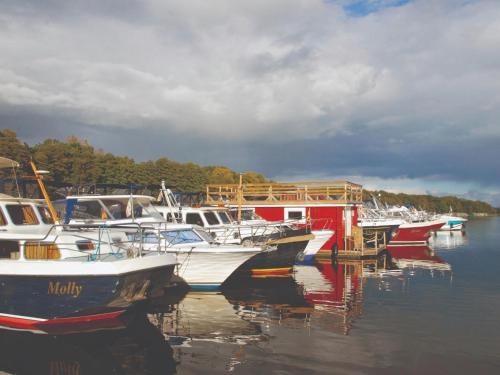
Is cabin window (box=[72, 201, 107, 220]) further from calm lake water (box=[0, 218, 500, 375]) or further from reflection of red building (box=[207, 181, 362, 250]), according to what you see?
reflection of red building (box=[207, 181, 362, 250])

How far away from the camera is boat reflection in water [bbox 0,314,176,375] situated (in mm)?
11180

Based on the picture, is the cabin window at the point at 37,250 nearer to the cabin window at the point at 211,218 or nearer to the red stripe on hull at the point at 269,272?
the red stripe on hull at the point at 269,272

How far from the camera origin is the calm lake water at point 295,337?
11.3 metres

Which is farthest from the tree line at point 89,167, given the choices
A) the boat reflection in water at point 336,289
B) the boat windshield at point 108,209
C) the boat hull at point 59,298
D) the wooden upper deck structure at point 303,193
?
the boat hull at point 59,298

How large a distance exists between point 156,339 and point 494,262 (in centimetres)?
2688

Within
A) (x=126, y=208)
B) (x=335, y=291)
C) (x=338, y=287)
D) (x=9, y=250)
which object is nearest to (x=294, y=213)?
(x=338, y=287)

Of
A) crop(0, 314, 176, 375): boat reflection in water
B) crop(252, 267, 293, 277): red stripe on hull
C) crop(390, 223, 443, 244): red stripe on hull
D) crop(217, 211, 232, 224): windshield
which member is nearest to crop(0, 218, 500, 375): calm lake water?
crop(0, 314, 176, 375): boat reflection in water

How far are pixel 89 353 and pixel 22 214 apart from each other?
5984 mm

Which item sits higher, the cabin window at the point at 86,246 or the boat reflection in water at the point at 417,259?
the cabin window at the point at 86,246

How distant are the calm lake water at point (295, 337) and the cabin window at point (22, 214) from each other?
3726 millimetres

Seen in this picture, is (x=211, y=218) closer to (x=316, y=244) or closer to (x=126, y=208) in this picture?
(x=126, y=208)

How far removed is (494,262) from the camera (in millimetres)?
32500

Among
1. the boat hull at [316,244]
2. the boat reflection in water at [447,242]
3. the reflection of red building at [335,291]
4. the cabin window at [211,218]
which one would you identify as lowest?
the reflection of red building at [335,291]

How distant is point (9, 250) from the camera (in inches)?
542
